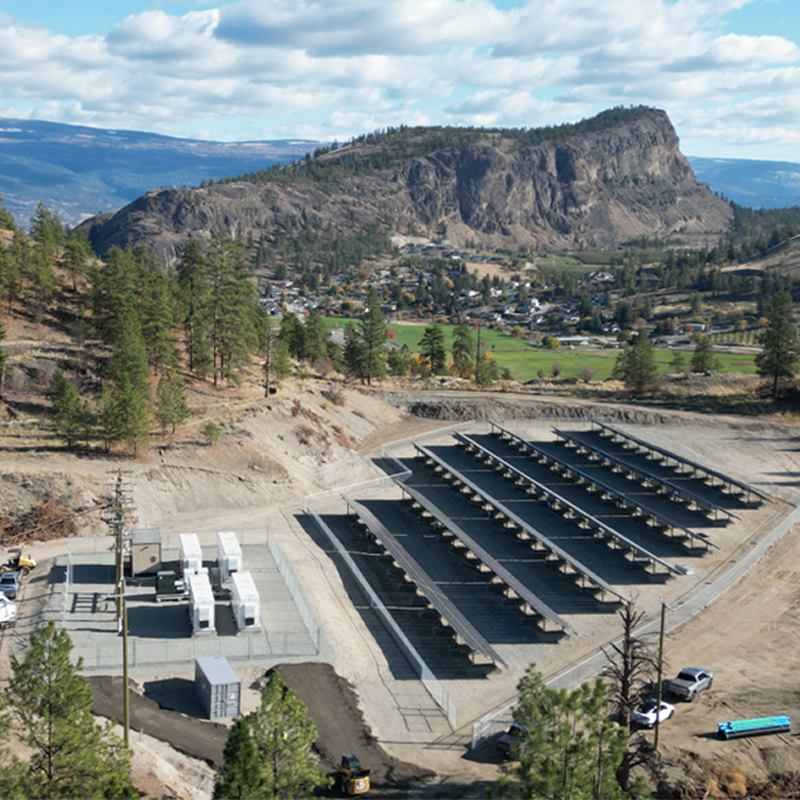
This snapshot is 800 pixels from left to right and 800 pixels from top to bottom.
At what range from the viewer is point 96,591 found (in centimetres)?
3997

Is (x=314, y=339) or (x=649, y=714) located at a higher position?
(x=314, y=339)

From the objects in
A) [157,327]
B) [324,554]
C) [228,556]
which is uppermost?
[157,327]

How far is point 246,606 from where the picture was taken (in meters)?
37.0

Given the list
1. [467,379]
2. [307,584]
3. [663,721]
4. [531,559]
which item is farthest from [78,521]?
[467,379]

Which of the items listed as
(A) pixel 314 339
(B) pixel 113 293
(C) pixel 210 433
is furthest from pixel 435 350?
(C) pixel 210 433

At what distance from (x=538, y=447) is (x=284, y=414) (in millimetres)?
20708

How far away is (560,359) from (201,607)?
109006 millimetres

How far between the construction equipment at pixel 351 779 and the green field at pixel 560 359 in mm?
88030

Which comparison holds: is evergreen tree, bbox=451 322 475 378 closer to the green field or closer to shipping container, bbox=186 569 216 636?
the green field

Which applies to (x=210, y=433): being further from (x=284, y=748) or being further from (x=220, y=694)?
(x=284, y=748)

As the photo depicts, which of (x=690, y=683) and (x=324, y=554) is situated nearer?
(x=690, y=683)

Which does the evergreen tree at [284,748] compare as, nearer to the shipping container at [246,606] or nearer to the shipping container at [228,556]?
the shipping container at [246,606]

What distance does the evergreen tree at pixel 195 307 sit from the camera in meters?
69.6

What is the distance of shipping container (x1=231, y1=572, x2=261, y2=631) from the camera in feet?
121
